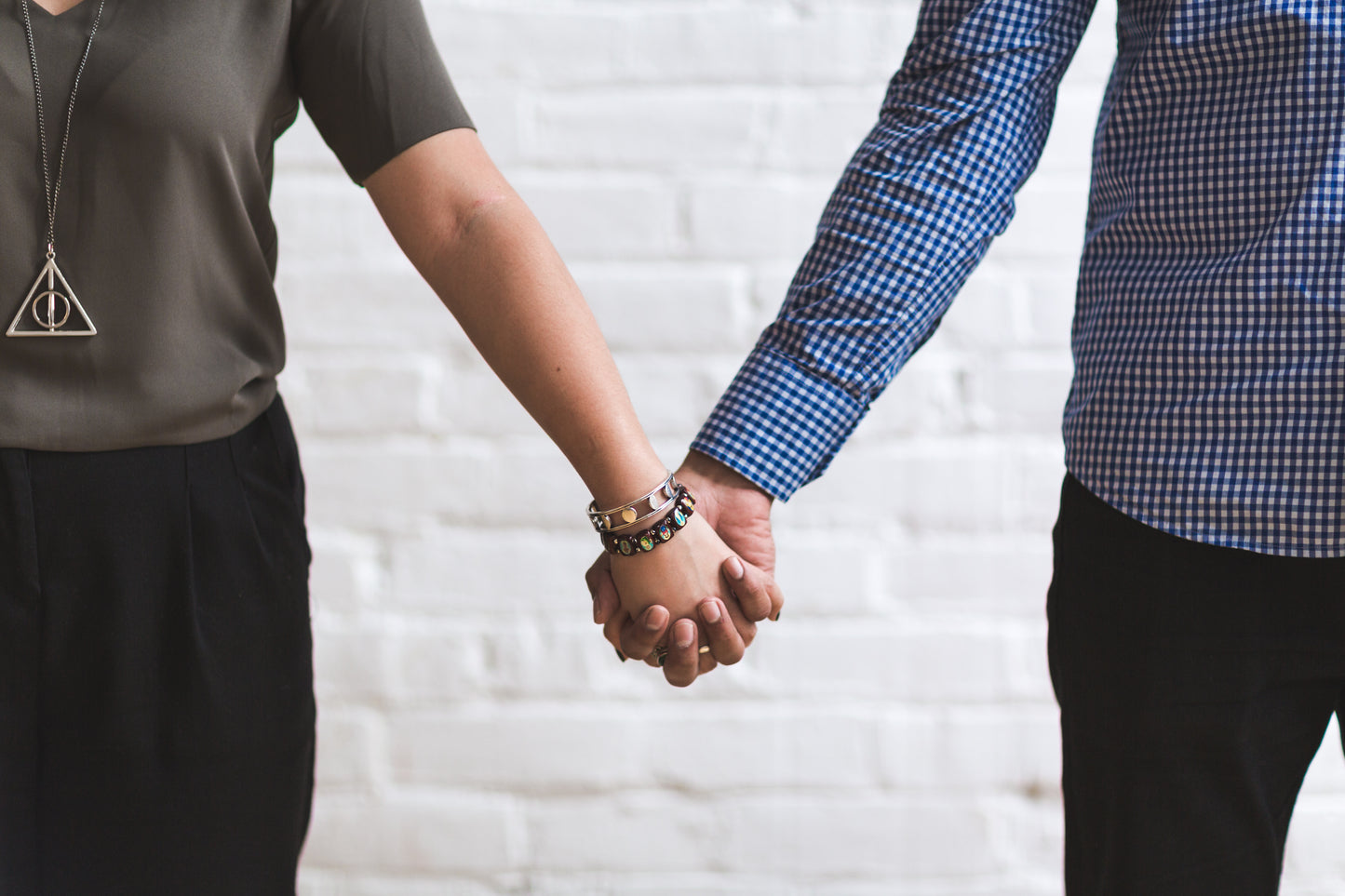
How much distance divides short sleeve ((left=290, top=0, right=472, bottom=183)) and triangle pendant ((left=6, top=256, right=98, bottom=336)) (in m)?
0.19

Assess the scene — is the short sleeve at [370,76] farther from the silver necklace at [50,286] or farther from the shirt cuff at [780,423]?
the shirt cuff at [780,423]

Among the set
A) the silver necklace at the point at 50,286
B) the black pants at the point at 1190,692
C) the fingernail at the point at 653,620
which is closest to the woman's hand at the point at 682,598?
the fingernail at the point at 653,620

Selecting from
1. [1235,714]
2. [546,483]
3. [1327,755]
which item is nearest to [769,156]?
[546,483]

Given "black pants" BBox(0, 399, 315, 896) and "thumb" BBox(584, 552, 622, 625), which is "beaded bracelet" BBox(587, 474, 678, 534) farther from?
"black pants" BBox(0, 399, 315, 896)

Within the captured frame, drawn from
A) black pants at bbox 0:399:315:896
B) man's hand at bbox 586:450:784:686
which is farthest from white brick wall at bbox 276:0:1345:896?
black pants at bbox 0:399:315:896

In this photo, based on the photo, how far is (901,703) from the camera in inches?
49.7

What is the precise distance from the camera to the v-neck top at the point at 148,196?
2.14 ft

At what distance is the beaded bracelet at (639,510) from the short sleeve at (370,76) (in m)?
0.27

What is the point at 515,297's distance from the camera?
0.73 m

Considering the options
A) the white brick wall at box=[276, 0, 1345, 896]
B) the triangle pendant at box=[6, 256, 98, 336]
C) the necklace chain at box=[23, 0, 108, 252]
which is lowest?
the white brick wall at box=[276, 0, 1345, 896]

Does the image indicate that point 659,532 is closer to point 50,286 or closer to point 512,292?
point 512,292

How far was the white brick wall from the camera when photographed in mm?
1202

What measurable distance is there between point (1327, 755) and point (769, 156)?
89cm

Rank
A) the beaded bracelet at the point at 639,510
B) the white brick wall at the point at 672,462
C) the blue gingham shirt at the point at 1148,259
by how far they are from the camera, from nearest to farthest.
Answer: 1. the blue gingham shirt at the point at 1148,259
2. the beaded bracelet at the point at 639,510
3. the white brick wall at the point at 672,462
